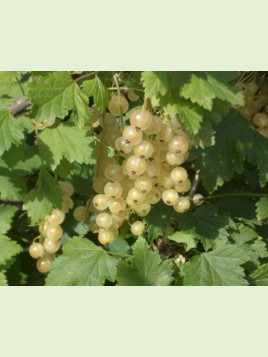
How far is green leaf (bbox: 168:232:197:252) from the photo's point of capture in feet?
5.10

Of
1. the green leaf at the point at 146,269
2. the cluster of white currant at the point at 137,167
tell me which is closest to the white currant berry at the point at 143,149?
the cluster of white currant at the point at 137,167

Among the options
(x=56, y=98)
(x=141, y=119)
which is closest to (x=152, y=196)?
(x=141, y=119)

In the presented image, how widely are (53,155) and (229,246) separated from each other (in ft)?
1.97

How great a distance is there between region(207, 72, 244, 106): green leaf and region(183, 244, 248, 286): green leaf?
59 centimetres

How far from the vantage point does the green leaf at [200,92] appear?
1109 millimetres

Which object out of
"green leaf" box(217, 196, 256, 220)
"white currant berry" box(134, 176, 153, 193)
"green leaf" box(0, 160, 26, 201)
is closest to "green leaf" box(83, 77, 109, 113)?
"white currant berry" box(134, 176, 153, 193)

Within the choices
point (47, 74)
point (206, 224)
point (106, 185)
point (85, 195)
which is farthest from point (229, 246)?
point (47, 74)

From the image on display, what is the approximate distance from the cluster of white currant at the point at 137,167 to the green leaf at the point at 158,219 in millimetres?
27

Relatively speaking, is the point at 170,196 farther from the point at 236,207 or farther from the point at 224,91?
the point at 236,207

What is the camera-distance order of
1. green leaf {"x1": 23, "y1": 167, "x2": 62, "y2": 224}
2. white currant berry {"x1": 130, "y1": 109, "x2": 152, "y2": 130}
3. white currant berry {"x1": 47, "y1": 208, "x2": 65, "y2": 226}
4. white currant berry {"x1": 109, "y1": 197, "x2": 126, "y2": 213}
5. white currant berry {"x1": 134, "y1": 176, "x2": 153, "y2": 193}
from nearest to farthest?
white currant berry {"x1": 130, "y1": 109, "x2": 152, "y2": 130}
white currant berry {"x1": 134, "y1": 176, "x2": 153, "y2": 193}
white currant berry {"x1": 109, "y1": 197, "x2": 126, "y2": 213}
green leaf {"x1": 23, "y1": 167, "x2": 62, "y2": 224}
white currant berry {"x1": 47, "y1": 208, "x2": 65, "y2": 226}

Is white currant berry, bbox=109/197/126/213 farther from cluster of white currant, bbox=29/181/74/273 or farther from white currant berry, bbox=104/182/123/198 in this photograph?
cluster of white currant, bbox=29/181/74/273

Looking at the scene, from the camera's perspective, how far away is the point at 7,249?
1.68 metres

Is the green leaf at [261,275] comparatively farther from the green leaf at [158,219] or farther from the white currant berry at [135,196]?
the white currant berry at [135,196]

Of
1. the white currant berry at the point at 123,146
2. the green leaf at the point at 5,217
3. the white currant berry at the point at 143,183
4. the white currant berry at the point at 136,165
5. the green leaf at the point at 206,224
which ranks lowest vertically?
the green leaf at the point at 5,217
